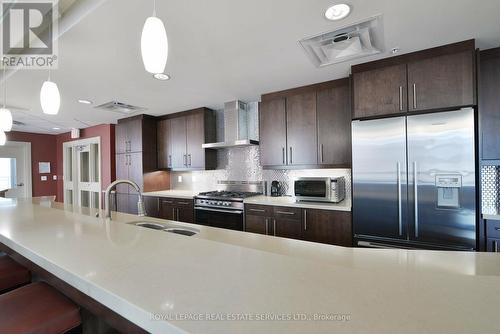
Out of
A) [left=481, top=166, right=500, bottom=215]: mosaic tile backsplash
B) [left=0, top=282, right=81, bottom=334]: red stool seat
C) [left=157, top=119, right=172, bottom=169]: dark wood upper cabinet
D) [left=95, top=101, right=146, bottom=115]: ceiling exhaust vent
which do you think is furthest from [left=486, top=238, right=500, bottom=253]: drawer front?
[left=95, top=101, right=146, bottom=115]: ceiling exhaust vent

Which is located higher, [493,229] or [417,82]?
[417,82]

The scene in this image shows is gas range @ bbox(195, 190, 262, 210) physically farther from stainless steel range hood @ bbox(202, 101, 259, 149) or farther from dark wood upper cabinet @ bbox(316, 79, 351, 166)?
dark wood upper cabinet @ bbox(316, 79, 351, 166)

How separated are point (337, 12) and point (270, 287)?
5.48ft

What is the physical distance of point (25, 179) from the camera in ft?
18.3

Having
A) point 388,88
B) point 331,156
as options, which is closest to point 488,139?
point 388,88

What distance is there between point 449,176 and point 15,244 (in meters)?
2.88

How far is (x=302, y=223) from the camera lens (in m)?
2.60

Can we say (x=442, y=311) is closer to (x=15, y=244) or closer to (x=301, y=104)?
(x=15, y=244)

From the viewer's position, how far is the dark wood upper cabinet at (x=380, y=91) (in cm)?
211

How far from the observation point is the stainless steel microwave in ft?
8.37

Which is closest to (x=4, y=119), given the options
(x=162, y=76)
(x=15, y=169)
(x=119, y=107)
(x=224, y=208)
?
(x=119, y=107)

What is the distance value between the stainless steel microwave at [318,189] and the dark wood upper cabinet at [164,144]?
255cm

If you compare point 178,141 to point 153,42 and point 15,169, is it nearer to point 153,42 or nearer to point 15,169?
Answer: point 153,42

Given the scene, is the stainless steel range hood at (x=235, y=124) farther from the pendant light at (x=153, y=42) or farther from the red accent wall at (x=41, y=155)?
the red accent wall at (x=41, y=155)
